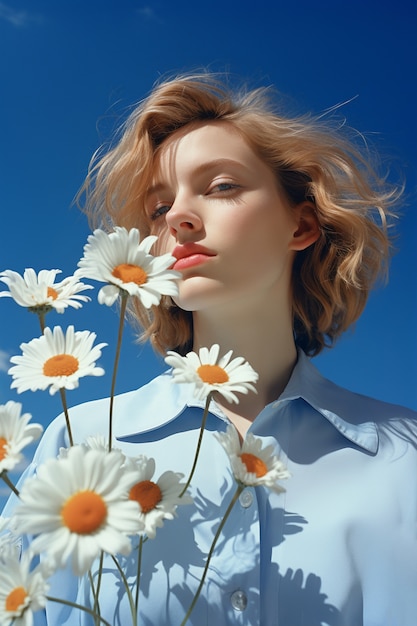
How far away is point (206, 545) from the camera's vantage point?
110cm

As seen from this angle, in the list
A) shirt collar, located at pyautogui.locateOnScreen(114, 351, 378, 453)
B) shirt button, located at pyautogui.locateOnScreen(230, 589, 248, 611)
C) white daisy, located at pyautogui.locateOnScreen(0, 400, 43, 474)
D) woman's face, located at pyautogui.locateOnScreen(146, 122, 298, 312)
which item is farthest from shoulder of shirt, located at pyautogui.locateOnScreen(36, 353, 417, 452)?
white daisy, located at pyautogui.locateOnScreen(0, 400, 43, 474)

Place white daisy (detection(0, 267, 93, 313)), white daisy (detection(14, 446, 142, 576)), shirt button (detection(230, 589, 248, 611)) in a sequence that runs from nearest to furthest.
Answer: white daisy (detection(14, 446, 142, 576)) < white daisy (detection(0, 267, 93, 313)) < shirt button (detection(230, 589, 248, 611))

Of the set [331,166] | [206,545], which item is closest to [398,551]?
[206,545]

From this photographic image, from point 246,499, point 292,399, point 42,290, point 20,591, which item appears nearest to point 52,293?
point 42,290

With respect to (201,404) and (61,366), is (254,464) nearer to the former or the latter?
(61,366)

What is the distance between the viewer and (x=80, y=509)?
627 mm

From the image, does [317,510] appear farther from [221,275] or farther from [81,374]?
[81,374]

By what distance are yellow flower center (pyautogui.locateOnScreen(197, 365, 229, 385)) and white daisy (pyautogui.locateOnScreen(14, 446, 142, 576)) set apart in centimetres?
16

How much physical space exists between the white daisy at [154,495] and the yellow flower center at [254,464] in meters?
0.08

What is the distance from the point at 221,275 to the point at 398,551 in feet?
1.79

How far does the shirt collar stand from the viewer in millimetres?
1274

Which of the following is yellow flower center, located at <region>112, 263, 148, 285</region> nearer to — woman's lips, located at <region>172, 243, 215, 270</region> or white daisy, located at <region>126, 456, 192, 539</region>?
white daisy, located at <region>126, 456, 192, 539</region>

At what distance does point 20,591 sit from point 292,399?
0.71 meters

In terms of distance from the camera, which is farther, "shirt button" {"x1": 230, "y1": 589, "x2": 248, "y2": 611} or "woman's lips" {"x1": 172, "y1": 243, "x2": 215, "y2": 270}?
"woman's lips" {"x1": 172, "y1": 243, "x2": 215, "y2": 270}
